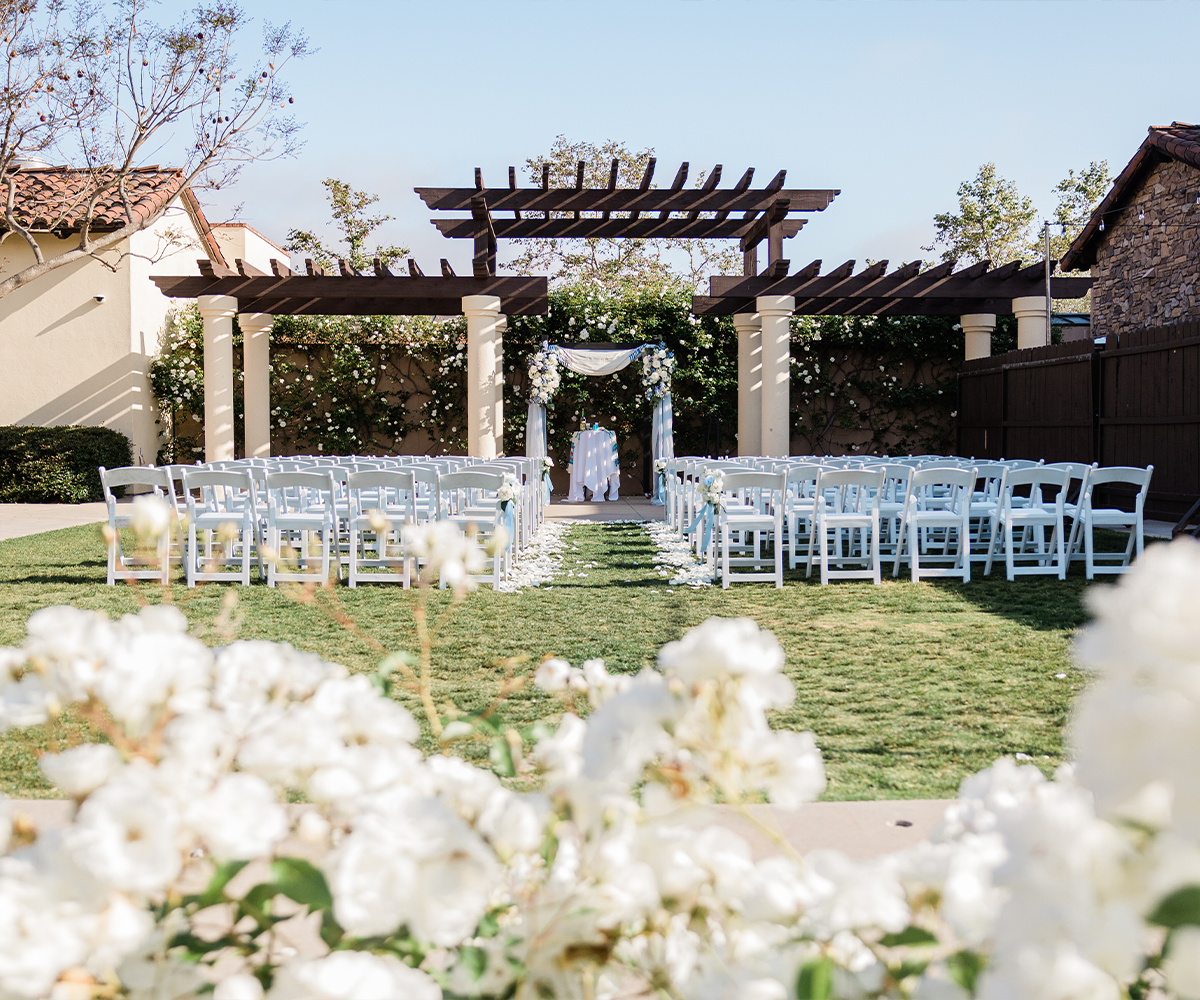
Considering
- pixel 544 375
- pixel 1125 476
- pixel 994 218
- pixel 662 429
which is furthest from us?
pixel 994 218

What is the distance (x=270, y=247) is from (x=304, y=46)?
14466 millimetres

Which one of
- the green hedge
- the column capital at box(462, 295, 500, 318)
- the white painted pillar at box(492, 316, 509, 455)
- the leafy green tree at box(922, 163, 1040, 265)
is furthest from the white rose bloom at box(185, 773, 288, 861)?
the leafy green tree at box(922, 163, 1040, 265)

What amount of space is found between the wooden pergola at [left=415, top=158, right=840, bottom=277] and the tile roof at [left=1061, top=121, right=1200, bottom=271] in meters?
4.80

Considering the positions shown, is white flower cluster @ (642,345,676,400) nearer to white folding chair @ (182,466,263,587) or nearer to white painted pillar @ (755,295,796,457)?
white painted pillar @ (755,295,796,457)

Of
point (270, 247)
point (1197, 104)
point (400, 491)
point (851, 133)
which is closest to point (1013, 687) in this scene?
point (400, 491)

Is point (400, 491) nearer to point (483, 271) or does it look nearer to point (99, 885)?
point (483, 271)

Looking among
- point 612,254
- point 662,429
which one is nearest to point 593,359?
point 662,429

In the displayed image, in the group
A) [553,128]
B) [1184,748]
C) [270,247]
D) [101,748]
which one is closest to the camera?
[1184,748]

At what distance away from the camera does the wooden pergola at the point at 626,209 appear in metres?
15.4

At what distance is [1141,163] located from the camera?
52.8ft

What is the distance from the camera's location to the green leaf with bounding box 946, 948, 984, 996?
28.6 inches

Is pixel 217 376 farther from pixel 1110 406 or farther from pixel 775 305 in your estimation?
pixel 1110 406

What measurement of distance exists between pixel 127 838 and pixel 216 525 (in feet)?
23.1

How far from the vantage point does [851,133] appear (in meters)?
12.7
